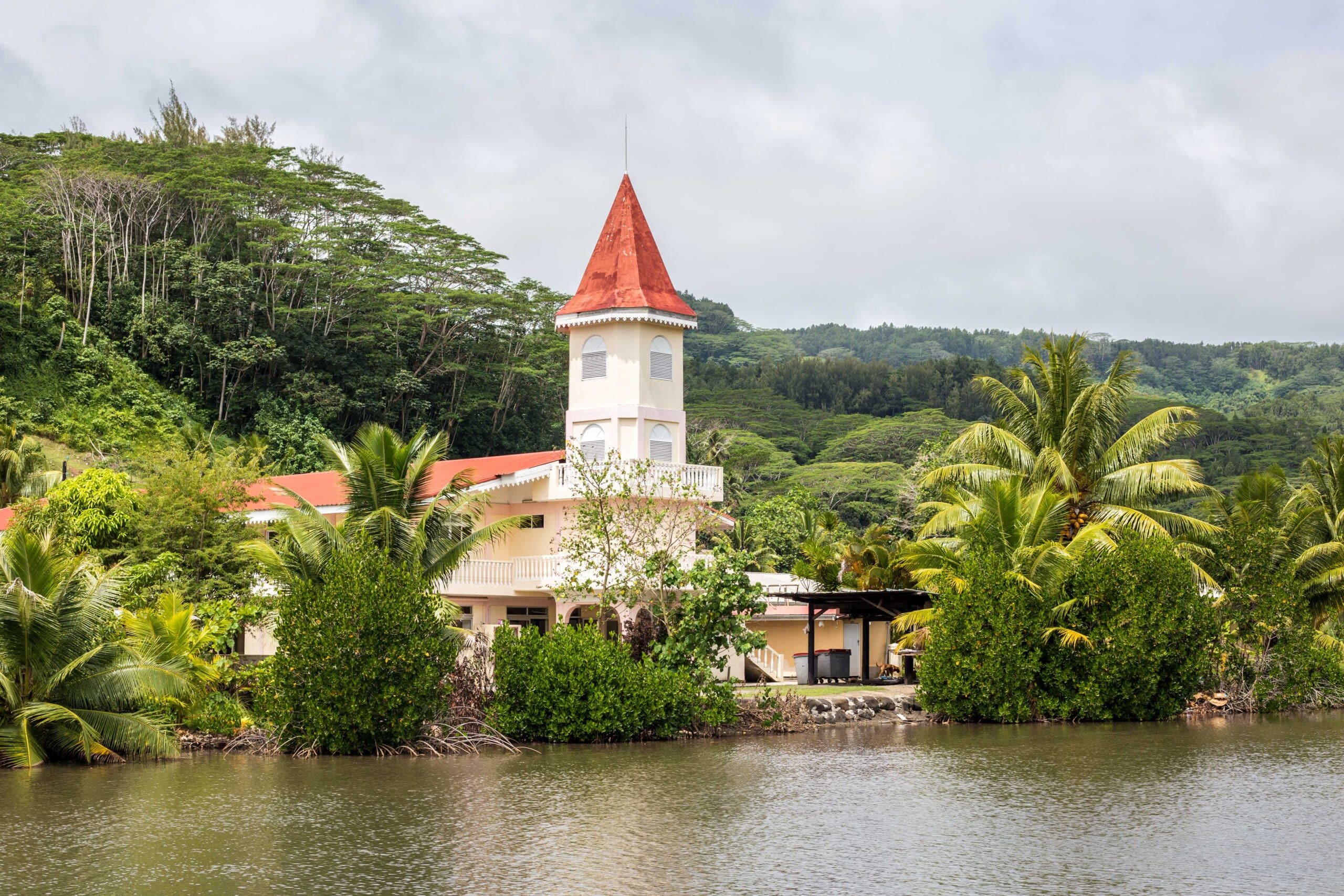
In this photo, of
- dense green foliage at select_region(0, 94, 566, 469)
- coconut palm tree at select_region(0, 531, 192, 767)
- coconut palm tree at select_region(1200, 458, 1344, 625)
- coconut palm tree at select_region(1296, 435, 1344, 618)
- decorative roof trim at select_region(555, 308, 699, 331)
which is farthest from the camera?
dense green foliage at select_region(0, 94, 566, 469)

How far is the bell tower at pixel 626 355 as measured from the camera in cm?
3042

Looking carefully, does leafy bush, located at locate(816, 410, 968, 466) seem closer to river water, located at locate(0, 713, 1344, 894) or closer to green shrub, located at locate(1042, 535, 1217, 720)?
green shrub, located at locate(1042, 535, 1217, 720)

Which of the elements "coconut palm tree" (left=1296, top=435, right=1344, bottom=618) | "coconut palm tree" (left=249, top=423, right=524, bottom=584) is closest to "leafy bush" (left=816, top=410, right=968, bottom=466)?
"coconut palm tree" (left=1296, top=435, right=1344, bottom=618)

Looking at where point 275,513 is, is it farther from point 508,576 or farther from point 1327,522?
point 1327,522

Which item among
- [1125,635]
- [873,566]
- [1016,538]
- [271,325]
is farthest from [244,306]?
[1125,635]

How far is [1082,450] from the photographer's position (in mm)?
31188

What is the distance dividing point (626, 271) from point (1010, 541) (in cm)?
1057

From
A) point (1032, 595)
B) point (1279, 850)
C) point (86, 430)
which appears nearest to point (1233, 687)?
point (1032, 595)

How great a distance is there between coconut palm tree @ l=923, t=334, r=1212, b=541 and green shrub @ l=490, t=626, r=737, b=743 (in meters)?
11.0

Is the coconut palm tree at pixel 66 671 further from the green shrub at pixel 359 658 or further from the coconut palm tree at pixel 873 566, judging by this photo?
the coconut palm tree at pixel 873 566

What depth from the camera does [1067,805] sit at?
51.0 ft

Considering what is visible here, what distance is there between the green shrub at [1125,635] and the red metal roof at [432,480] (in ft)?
39.7

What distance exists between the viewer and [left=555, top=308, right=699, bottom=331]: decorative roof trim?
30281mm

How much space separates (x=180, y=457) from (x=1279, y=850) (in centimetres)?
2190
